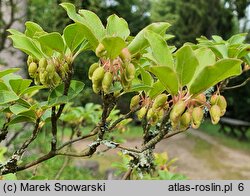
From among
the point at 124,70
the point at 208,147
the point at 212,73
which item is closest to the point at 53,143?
the point at 124,70

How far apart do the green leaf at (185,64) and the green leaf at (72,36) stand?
0.19 meters

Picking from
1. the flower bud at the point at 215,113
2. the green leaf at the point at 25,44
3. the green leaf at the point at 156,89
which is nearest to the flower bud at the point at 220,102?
the flower bud at the point at 215,113

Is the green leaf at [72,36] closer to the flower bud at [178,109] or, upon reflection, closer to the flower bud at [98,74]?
the flower bud at [98,74]

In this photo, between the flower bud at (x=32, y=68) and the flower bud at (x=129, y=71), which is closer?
the flower bud at (x=129, y=71)

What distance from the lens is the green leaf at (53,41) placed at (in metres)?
0.78

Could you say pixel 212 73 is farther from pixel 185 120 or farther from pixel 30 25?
pixel 30 25

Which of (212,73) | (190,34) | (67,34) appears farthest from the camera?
(190,34)

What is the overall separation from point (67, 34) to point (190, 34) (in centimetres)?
1078

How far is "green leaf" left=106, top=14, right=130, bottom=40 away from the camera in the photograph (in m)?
0.80

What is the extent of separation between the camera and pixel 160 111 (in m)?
0.92

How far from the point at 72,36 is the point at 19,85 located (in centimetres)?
18

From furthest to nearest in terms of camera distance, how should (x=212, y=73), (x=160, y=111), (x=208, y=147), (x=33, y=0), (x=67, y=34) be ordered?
(x=208, y=147) → (x=33, y=0) → (x=160, y=111) → (x=67, y=34) → (x=212, y=73)

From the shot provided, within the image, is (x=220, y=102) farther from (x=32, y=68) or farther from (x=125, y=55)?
(x=32, y=68)

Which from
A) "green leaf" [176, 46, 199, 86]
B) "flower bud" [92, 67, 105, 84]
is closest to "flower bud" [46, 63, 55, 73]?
"flower bud" [92, 67, 105, 84]
